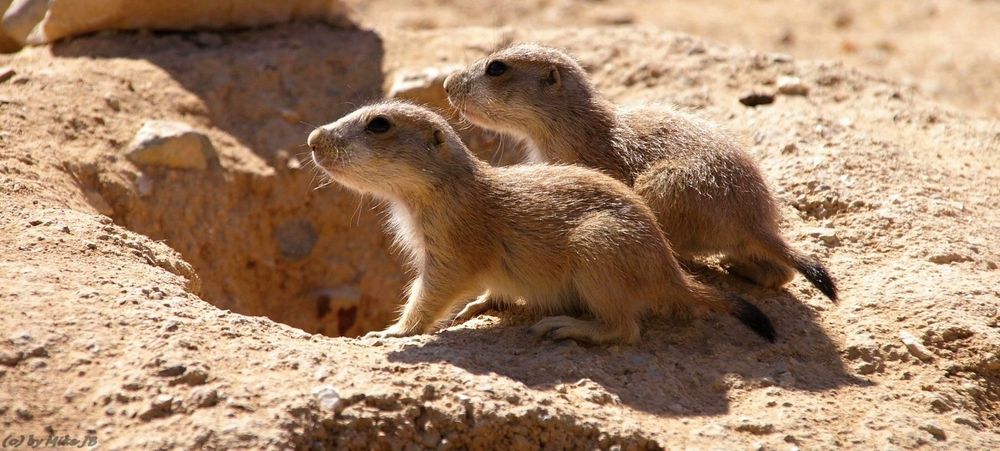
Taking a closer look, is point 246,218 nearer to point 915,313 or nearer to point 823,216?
point 823,216

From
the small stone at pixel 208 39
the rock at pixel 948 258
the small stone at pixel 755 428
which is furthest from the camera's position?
the small stone at pixel 208 39

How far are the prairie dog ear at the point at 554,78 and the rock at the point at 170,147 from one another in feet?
7.81

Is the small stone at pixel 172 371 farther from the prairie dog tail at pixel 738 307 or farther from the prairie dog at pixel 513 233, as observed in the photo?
the prairie dog tail at pixel 738 307

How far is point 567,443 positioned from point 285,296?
13.0 feet

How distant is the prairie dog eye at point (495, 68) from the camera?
6551mm

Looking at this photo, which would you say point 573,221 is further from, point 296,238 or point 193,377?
point 296,238

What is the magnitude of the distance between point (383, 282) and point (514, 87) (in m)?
2.14

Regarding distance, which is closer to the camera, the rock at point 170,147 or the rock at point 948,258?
the rock at point 948,258

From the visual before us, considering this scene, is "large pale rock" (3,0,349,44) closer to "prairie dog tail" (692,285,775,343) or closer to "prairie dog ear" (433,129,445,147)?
"prairie dog ear" (433,129,445,147)

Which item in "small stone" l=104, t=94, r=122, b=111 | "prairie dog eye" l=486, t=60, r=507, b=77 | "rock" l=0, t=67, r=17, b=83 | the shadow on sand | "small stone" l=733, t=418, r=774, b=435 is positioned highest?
"rock" l=0, t=67, r=17, b=83

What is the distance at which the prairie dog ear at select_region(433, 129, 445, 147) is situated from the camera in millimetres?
5371

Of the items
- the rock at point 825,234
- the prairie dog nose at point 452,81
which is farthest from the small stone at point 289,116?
the rock at point 825,234

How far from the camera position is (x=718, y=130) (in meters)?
5.93

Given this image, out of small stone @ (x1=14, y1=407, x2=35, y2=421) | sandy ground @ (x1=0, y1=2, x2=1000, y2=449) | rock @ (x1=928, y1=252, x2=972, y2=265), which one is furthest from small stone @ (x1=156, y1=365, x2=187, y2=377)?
rock @ (x1=928, y1=252, x2=972, y2=265)
